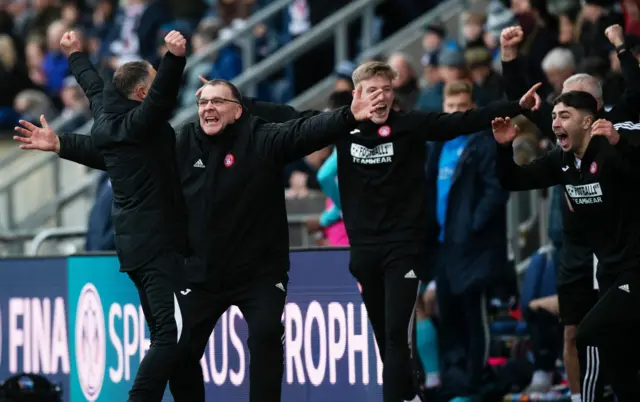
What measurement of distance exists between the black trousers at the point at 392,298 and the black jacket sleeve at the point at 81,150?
75.7 inches

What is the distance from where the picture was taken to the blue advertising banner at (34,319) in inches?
504

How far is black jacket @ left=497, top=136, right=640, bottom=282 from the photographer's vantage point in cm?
1016

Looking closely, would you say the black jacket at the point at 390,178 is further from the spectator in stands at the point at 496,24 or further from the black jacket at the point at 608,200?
the spectator in stands at the point at 496,24

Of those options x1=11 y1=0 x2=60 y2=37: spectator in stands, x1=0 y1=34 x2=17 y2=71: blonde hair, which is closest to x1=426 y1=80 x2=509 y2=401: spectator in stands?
x1=0 y1=34 x2=17 y2=71: blonde hair

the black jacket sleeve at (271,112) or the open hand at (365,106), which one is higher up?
the black jacket sleeve at (271,112)

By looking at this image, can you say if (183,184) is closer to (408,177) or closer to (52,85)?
(408,177)

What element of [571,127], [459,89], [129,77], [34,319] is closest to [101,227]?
[34,319]

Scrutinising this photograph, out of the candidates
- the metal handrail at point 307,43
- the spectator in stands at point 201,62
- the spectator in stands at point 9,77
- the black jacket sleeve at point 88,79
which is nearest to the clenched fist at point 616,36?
the black jacket sleeve at point 88,79

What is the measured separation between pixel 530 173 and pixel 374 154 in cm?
111

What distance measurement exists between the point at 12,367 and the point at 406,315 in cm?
422

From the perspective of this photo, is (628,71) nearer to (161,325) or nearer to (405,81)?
(161,325)

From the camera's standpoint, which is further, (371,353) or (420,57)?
(420,57)

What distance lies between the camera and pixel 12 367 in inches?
524

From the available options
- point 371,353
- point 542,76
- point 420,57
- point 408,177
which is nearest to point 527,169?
point 408,177
